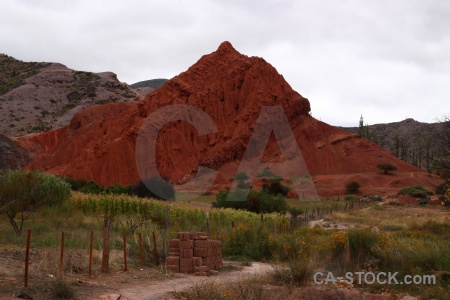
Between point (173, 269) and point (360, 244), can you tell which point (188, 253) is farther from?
point (360, 244)

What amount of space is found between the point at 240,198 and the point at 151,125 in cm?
3644

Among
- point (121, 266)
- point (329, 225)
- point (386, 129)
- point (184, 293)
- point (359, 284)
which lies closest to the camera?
point (184, 293)

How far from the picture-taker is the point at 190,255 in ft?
44.6

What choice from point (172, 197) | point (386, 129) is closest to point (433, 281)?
point (172, 197)

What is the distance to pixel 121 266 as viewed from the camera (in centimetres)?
1352

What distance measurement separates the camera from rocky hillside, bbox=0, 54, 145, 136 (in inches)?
3727

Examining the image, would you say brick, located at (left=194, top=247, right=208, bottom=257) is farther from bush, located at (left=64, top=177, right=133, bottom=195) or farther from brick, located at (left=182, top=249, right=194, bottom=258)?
bush, located at (left=64, top=177, right=133, bottom=195)

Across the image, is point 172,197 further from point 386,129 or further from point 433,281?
point 386,129

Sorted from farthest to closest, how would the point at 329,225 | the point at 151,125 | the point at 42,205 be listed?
the point at 151,125, the point at 329,225, the point at 42,205

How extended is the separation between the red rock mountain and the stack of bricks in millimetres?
52957

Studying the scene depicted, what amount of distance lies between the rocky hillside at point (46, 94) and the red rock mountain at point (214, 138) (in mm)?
12895

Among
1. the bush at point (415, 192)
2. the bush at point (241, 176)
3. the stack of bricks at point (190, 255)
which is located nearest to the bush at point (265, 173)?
the bush at point (241, 176)

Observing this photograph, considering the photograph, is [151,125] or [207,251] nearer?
[207,251]

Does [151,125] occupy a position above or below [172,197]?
above
